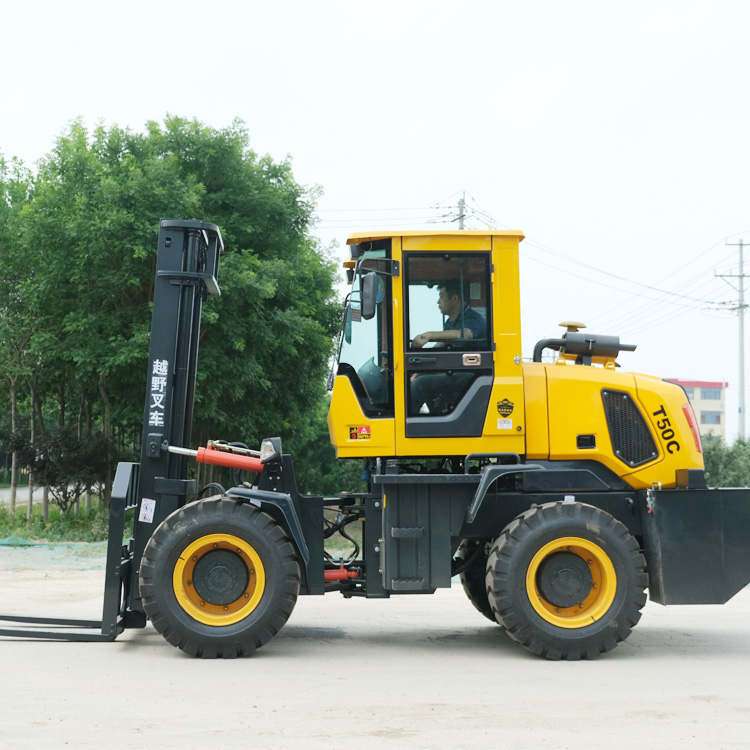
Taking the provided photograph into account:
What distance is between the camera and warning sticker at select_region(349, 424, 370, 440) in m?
7.77

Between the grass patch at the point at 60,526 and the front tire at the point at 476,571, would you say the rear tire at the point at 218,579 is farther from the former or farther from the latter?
Answer: the grass patch at the point at 60,526

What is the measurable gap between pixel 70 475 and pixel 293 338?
22.5 ft

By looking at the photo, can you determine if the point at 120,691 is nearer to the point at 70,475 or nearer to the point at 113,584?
the point at 113,584

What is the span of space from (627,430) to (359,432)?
2287 millimetres

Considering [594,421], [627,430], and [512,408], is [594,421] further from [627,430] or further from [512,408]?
[512,408]

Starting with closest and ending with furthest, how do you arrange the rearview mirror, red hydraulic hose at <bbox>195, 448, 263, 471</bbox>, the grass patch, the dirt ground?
the dirt ground, the rearview mirror, red hydraulic hose at <bbox>195, 448, 263, 471</bbox>, the grass patch

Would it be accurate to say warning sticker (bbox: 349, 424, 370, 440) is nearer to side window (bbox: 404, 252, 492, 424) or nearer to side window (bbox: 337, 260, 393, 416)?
side window (bbox: 337, 260, 393, 416)

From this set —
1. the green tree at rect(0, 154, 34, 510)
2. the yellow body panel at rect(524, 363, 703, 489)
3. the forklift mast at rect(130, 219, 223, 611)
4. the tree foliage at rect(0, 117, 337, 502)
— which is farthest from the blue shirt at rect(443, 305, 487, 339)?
the green tree at rect(0, 154, 34, 510)

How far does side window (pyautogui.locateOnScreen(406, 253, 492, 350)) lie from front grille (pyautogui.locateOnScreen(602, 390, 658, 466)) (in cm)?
120

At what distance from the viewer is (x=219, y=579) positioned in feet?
24.2

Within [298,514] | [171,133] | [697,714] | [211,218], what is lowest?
[697,714]

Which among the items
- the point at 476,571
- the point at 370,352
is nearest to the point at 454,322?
the point at 370,352

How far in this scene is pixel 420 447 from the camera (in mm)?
7777

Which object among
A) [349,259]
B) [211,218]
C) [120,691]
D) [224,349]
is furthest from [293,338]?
[120,691]
